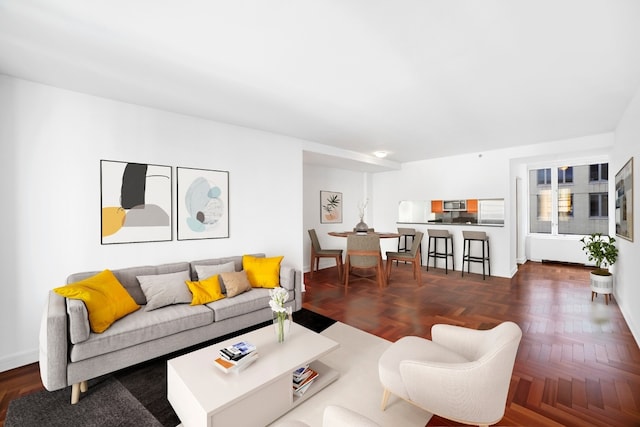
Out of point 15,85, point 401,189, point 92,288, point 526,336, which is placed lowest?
point 526,336

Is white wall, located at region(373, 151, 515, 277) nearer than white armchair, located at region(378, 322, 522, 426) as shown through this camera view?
No

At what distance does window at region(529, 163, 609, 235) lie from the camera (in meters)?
6.21

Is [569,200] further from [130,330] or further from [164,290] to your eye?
[130,330]

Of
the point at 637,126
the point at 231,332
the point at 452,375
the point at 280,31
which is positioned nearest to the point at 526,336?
the point at 452,375

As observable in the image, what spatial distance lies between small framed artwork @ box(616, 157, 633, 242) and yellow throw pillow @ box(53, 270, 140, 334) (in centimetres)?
528

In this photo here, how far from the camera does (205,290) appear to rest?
294 centimetres

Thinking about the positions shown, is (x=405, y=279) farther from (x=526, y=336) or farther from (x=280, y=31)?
(x=280, y=31)

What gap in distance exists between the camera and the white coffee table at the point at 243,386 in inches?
61.6

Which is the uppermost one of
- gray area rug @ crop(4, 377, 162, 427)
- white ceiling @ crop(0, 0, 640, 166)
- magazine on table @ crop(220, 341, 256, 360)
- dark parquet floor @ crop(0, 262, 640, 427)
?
white ceiling @ crop(0, 0, 640, 166)

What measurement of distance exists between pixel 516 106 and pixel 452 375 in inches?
124

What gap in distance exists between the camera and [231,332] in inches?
118

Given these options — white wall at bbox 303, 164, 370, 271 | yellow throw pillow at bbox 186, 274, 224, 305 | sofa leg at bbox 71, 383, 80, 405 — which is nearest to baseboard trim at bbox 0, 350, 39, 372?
sofa leg at bbox 71, 383, 80, 405

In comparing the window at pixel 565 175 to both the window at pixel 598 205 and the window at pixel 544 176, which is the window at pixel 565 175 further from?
the window at pixel 598 205

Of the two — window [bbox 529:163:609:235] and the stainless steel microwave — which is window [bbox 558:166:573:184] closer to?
window [bbox 529:163:609:235]
